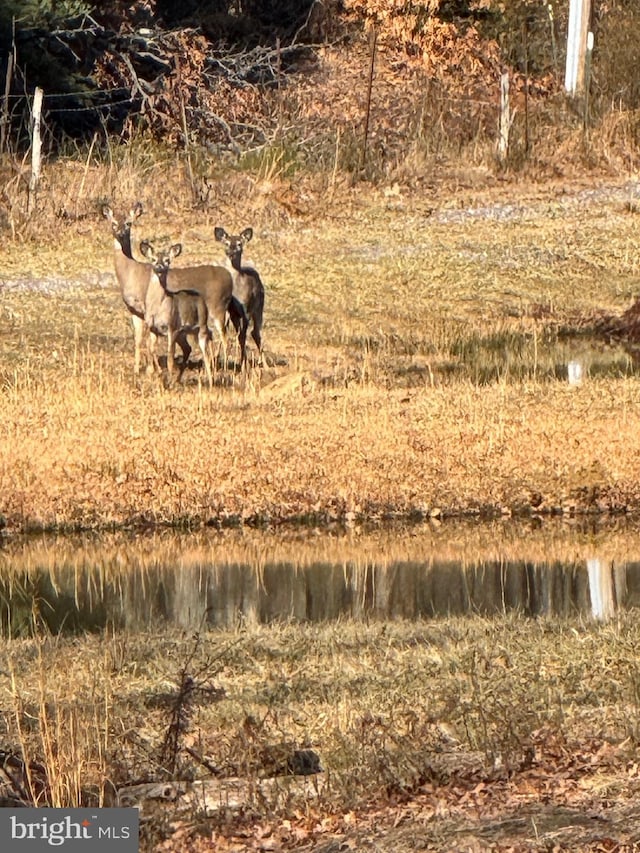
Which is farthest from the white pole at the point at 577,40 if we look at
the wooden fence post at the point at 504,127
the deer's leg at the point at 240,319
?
the deer's leg at the point at 240,319

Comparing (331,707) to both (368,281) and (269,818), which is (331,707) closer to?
(269,818)

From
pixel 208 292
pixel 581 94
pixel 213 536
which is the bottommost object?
pixel 213 536

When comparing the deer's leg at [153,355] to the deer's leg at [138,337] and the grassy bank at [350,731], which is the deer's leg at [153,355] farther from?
the grassy bank at [350,731]

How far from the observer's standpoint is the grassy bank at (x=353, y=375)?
1474 centimetres

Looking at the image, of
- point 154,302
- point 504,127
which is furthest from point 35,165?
point 154,302

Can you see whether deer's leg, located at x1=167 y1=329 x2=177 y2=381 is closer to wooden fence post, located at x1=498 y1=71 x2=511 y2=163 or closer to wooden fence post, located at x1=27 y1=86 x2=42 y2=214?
wooden fence post, located at x1=27 y1=86 x2=42 y2=214

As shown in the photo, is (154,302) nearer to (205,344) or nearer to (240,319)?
(205,344)

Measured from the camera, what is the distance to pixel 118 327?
2169 centimetres

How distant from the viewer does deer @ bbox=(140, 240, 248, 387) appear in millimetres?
17938

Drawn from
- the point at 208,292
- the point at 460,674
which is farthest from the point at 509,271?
the point at 460,674

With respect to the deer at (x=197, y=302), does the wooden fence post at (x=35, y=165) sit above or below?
above

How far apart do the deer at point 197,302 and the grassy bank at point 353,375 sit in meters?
0.41

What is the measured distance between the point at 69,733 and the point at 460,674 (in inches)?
85.7

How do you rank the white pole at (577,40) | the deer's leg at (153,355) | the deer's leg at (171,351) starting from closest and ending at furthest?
the deer's leg at (171,351), the deer's leg at (153,355), the white pole at (577,40)
